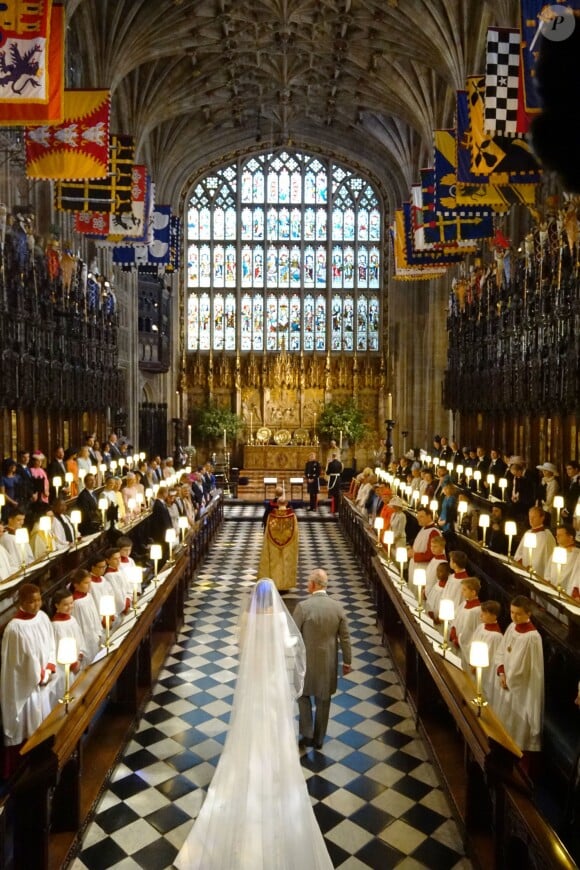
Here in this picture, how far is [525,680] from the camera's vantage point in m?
5.77

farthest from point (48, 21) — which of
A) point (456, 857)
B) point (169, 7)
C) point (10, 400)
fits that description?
point (169, 7)

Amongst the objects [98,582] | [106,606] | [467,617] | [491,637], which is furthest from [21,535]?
[491,637]

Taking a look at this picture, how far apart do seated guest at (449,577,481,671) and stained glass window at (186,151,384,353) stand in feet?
88.0

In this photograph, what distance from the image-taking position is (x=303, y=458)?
30547 millimetres

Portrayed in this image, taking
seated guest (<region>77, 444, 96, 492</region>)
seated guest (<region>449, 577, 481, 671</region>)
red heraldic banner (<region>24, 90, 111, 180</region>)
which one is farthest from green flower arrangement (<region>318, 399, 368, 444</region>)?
seated guest (<region>449, 577, 481, 671</region>)

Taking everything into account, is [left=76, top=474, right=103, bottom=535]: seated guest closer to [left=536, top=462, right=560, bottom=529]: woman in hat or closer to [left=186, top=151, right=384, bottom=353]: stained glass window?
[left=536, top=462, right=560, bottom=529]: woman in hat

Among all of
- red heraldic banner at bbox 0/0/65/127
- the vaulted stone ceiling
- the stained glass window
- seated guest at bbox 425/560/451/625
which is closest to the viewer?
seated guest at bbox 425/560/451/625

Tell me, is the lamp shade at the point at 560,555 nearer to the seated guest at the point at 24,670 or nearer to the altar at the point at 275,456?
the seated guest at the point at 24,670

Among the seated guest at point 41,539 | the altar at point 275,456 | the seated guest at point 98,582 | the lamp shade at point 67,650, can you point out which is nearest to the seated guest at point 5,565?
the seated guest at point 41,539

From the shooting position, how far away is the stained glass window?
33281 millimetres

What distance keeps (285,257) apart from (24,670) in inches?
1169

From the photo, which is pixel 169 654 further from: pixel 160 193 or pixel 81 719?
pixel 160 193

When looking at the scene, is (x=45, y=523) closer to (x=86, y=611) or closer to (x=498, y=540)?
(x=86, y=611)

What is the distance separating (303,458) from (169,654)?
69.4 feet
